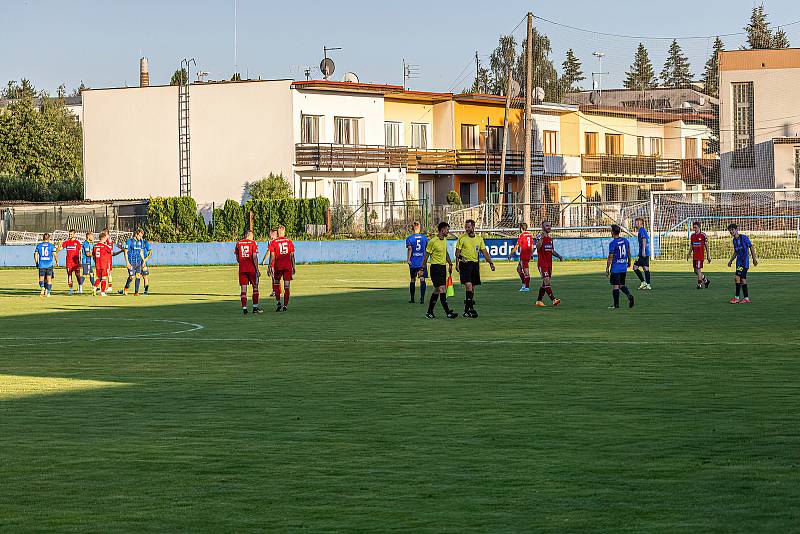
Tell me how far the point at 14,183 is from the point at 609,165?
3830 cm

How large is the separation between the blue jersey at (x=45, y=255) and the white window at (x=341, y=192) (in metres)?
33.6

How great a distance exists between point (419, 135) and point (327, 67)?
657cm

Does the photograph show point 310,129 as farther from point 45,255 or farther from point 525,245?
point 525,245

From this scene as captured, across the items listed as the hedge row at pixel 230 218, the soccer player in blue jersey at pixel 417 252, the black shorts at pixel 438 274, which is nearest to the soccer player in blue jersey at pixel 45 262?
the soccer player in blue jersey at pixel 417 252

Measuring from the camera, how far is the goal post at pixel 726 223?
5075 cm

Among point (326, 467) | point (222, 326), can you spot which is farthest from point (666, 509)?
point (222, 326)

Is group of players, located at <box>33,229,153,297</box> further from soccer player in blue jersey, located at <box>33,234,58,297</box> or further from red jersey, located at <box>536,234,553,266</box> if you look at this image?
red jersey, located at <box>536,234,553,266</box>

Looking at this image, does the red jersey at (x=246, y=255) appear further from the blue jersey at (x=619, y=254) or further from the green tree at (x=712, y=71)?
the green tree at (x=712, y=71)

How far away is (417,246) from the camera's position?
28.1 meters

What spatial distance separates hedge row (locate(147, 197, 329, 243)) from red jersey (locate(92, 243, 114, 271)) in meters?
24.6

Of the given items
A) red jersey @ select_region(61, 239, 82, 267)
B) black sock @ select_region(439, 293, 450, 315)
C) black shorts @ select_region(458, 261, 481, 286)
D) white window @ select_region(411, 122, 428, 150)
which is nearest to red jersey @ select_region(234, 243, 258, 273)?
black sock @ select_region(439, 293, 450, 315)

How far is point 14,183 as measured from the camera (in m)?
77.8

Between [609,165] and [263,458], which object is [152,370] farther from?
[609,165]

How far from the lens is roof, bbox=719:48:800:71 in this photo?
81.2 m
